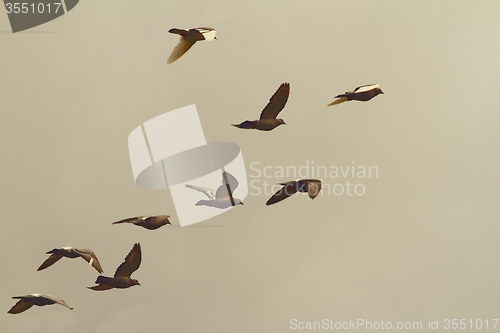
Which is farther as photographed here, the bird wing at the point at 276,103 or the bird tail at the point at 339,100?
the bird tail at the point at 339,100

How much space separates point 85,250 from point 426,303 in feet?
3.55

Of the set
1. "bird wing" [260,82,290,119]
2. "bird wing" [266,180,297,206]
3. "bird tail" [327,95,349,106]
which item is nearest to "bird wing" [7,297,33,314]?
"bird wing" [266,180,297,206]

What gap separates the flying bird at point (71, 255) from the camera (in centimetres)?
160

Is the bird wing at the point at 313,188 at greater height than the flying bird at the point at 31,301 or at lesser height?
greater

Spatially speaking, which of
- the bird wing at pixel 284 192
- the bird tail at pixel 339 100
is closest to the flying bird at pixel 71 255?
the bird wing at pixel 284 192

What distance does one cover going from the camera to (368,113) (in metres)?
1.69

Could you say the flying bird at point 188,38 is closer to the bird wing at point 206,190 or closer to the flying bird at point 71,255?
the bird wing at point 206,190

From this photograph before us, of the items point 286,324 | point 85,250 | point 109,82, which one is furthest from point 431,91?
point 85,250

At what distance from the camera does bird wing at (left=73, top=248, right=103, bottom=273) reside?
1596mm

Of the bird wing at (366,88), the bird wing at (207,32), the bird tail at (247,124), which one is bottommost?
the bird tail at (247,124)

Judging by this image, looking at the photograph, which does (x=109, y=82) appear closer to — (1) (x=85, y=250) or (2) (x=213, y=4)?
(2) (x=213, y=4)

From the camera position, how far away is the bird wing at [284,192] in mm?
1643

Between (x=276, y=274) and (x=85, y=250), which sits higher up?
(x=85, y=250)

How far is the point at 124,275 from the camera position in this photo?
5.27 feet
